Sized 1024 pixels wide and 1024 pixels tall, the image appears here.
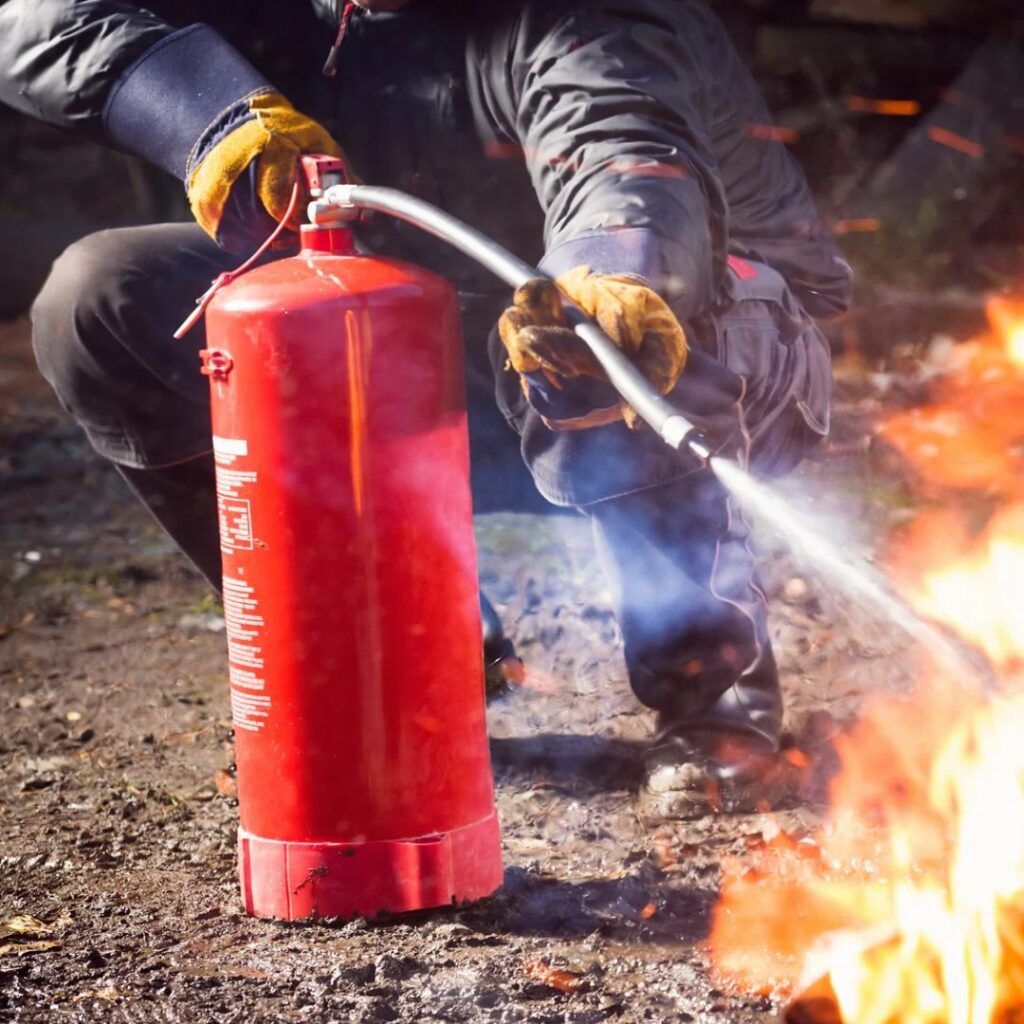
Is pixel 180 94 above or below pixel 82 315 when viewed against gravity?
above

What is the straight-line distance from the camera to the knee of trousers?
2.78 m

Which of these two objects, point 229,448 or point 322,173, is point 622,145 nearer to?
point 322,173

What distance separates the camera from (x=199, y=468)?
299cm

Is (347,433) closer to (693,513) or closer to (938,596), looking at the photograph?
(693,513)

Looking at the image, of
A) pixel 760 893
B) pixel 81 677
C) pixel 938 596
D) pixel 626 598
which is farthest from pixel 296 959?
pixel 938 596

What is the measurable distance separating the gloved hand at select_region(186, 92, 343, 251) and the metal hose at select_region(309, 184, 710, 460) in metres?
0.12

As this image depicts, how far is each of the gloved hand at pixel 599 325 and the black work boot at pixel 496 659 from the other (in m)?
1.26

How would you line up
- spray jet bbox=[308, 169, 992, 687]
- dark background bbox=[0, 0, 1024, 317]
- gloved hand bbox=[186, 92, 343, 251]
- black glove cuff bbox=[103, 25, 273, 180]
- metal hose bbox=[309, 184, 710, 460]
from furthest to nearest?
dark background bbox=[0, 0, 1024, 317] → black glove cuff bbox=[103, 25, 273, 180] → gloved hand bbox=[186, 92, 343, 251] → metal hose bbox=[309, 184, 710, 460] → spray jet bbox=[308, 169, 992, 687]

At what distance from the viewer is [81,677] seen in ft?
11.7

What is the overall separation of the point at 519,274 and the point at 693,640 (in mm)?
984

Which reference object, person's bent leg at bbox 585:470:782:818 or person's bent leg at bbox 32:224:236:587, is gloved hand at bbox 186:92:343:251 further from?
person's bent leg at bbox 585:470:782:818

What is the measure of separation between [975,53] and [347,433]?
640cm

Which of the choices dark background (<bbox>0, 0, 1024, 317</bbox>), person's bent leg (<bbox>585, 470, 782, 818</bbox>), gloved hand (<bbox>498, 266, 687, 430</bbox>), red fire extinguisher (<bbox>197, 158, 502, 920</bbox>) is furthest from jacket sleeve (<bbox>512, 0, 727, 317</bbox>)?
dark background (<bbox>0, 0, 1024, 317</bbox>)

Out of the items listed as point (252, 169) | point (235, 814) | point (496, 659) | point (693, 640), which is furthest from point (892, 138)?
point (235, 814)
